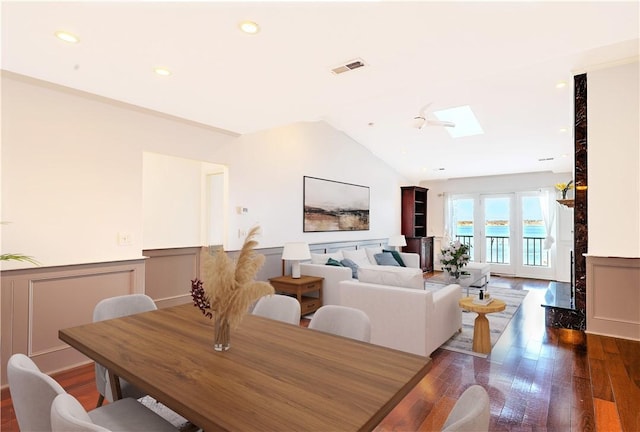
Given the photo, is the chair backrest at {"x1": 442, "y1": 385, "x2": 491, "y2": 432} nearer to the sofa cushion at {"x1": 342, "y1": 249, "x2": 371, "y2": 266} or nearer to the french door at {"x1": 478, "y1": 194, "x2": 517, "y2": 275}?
the sofa cushion at {"x1": 342, "y1": 249, "x2": 371, "y2": 266}

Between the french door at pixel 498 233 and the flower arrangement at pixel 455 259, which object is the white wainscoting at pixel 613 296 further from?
the french door at pixel 498 233

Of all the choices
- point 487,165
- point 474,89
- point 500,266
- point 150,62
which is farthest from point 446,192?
point 150,62

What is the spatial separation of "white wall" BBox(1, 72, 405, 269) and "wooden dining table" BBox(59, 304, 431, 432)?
153 centimetres

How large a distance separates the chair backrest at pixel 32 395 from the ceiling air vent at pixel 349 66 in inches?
97.2

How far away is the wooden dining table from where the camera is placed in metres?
0.99

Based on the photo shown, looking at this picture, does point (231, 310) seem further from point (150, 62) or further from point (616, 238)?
point (616, 238)

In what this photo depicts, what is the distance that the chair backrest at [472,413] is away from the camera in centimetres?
86

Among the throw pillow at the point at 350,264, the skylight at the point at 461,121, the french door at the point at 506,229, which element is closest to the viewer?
the throw pillow at the point at 350,264

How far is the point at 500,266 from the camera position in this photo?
8219 millimetres

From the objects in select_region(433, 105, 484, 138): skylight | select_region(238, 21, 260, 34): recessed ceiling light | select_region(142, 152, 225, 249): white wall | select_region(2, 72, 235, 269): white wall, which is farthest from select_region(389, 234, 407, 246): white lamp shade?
select_region(238, 21, 260, 34): recessed ceiling light

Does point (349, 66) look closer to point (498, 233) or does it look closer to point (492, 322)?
point (492, 322)

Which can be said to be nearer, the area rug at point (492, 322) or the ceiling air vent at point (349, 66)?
the ceiling air vent at point (349, 66)

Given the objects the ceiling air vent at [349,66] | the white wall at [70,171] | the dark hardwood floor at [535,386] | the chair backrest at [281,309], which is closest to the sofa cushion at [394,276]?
the dark hardwood floor at [535,386]

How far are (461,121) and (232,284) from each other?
5.82 meters
